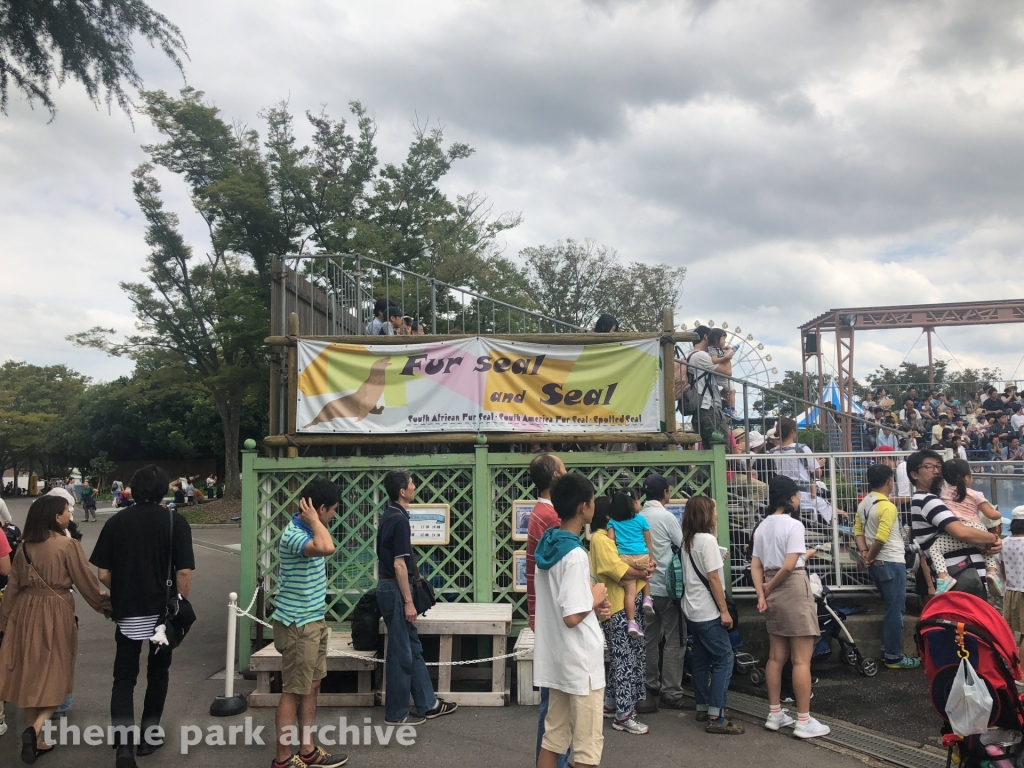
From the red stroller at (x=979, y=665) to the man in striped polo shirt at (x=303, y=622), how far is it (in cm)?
347

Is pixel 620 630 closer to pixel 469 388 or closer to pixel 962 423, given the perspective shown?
pixel 469 388

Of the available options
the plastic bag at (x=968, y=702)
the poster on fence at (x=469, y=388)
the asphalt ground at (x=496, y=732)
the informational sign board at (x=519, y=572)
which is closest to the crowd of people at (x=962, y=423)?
the poster on fence at (x=469, y=388)

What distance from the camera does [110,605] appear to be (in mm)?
4816

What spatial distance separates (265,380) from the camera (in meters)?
25.9

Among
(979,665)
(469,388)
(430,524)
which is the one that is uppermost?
(469,388)

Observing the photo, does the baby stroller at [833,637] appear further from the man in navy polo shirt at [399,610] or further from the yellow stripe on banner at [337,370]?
the yellow stripe on banner at [337,370]

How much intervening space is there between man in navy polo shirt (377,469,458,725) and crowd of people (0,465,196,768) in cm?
133

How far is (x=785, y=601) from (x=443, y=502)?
10.6ft

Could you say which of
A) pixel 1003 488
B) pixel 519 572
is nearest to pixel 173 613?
pixel 519 572

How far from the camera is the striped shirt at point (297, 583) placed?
4.54m

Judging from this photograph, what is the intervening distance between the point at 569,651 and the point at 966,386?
73.5ft

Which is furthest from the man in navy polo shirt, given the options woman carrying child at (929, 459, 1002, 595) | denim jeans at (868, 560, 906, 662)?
woman carrying child at (929, 459, 1002, 595)

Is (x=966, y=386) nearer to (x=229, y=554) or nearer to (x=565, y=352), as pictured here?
(x=565, y=352)

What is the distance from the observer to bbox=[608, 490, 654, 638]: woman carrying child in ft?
17.7
